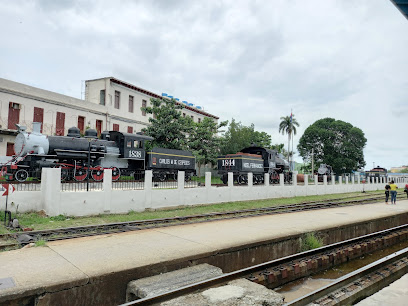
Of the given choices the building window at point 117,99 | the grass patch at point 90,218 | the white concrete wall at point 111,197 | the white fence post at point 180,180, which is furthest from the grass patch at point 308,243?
the building window at point 117,99

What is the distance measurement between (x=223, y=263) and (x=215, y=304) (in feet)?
7.40

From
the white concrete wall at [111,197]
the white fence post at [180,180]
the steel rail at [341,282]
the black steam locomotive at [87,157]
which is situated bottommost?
the steel rail at [341,282]

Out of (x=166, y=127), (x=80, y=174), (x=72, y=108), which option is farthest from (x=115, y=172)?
(x=72, y=108)

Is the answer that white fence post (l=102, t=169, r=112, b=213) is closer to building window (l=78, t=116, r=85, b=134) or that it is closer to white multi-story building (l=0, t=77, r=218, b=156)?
white multi-story building (l=0, t=77, r=218, b=156)

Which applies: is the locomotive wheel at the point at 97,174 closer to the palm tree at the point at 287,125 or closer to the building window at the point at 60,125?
the building window at the point at 60,125

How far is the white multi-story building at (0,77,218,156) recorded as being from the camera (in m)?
22.0

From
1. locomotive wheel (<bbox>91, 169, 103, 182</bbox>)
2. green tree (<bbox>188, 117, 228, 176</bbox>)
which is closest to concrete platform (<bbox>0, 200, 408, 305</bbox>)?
locomotive wheel (<bbox>91, 169, 103, 182</bbox>)

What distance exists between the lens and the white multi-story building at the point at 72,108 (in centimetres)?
2195

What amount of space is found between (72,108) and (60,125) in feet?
6.59

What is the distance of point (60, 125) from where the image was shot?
25.2m

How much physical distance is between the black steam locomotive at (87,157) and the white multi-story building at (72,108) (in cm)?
789

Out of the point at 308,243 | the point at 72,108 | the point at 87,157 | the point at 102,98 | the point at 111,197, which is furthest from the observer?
the point at 102,98

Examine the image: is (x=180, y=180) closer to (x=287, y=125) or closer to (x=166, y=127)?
(x=166, y=127)

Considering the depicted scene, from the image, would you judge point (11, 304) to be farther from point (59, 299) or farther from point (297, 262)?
point (297, 262)
